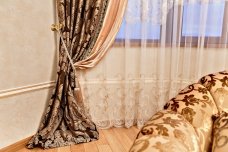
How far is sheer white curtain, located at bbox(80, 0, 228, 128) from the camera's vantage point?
2277mm

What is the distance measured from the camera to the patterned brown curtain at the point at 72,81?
7.04 ft

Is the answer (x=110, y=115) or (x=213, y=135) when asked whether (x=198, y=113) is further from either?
(x=110, y=115)

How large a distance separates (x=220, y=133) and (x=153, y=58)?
166 cm

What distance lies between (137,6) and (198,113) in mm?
1663

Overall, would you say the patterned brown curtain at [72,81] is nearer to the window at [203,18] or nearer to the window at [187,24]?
the window at [187,24]

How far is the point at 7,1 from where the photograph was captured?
1829 millimetres

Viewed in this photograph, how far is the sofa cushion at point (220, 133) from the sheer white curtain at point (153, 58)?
155 cm

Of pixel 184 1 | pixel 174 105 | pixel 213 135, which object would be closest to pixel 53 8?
pixel 184 1

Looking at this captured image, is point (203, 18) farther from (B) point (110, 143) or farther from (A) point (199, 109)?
(A) point (199, 109)

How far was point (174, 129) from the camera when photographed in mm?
748

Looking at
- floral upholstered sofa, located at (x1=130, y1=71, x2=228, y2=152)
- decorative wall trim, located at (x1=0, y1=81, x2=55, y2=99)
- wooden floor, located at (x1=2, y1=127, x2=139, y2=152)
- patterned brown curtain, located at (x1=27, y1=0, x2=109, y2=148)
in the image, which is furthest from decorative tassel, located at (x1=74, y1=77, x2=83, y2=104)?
floral upholstered sofa, located at (x1=130, y1=71, x2=228, y2=152)

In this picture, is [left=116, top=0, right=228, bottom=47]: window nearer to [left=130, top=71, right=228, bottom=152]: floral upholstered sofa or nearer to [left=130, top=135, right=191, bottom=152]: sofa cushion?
[left=130, top=71, right=228, bottom=152]: floral upholstered sofa

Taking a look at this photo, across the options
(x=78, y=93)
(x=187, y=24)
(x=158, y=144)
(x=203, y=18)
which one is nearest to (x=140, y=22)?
(x=187, y=24)

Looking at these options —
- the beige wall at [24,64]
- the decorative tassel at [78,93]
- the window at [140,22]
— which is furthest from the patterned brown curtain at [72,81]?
the window at [140,22]
